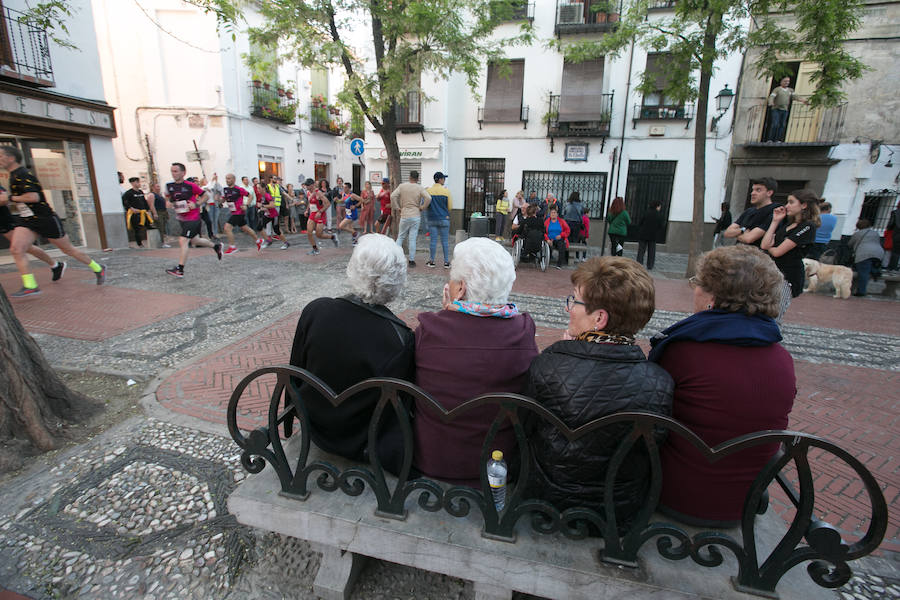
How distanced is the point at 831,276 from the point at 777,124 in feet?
24.4

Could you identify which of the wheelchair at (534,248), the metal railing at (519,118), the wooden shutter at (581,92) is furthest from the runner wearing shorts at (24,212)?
the wooden shutter at (581,92)

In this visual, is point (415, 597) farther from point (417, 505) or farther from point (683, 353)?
point (683, 353)

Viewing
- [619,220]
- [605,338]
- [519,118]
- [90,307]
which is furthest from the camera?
[519,118]

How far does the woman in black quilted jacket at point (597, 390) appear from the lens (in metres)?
1.49

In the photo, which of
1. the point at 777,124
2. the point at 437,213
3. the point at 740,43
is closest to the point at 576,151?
the point at 777,124

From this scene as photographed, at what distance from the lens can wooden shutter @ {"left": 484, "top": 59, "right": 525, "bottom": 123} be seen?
16.2 meters

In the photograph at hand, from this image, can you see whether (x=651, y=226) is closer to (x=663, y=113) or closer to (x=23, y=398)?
(x=663, y=113)

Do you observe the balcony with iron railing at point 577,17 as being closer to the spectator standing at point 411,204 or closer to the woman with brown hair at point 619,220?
the woman with brown hair at point 619,220

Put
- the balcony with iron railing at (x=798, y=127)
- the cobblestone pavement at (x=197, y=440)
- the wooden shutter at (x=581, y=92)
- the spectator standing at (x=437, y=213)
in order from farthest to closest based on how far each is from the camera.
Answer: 1. the wooden shutter at (x=581, y=92)
2. the balcony with iron railing at (x=798, y=127)
3. the spectator standing at (x=437, y=213)
4. the cobblestone pavement at (x=197, y=440)

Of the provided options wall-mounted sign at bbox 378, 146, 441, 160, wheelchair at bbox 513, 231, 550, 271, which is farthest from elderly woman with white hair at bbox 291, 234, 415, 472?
wall-mounted sign at bbox 378, 146, 441, 160

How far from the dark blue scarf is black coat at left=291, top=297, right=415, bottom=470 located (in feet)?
3.56

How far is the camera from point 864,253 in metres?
8.80

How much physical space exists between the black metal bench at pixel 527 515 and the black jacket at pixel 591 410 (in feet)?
0.21

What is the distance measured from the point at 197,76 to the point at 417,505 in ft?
57.8
